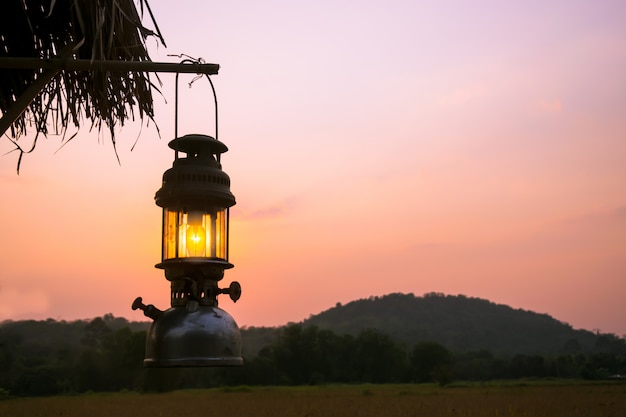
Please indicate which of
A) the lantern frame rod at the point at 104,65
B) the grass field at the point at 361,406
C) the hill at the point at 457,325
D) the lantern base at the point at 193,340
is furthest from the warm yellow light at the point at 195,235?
the hill at the point at 457,325

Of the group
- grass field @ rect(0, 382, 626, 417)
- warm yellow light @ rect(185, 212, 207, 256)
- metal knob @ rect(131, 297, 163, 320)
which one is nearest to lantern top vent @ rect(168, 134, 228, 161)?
warm yellow light @ rect(185, 212, 207, 256)

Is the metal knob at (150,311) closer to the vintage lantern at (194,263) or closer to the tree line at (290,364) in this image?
the vintage lantern at (194,263)

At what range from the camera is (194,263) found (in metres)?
2.57

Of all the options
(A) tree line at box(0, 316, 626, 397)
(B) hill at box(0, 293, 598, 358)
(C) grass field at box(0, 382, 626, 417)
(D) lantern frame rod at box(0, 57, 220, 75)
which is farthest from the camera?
(B) hill at box(0, 293, 598, 358)

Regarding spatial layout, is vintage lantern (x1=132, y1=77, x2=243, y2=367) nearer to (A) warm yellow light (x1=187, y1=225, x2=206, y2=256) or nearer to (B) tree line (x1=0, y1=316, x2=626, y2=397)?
(A) warm yellow light (x1=187, y1=225, x2=206, y2=256)

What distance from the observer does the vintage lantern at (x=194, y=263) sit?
97.2 inches

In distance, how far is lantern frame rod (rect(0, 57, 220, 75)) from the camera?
7.97 ft

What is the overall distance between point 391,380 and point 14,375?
40.3m

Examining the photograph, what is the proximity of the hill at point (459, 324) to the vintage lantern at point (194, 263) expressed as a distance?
310 ft

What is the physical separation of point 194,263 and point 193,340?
280 mm

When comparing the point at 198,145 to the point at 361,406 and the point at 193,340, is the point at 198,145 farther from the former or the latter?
the point at 361,406

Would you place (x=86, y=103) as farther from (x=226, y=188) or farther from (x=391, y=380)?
(x=391, y=380)

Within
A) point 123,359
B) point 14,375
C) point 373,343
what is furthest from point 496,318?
point 14,375

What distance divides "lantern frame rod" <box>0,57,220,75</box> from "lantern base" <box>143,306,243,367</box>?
848 millimetres
